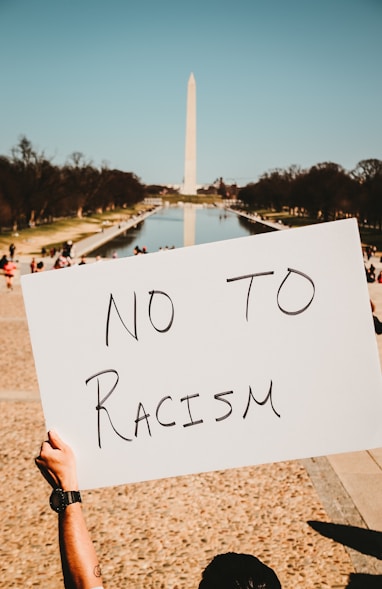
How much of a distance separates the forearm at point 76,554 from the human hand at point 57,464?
0.34 feet

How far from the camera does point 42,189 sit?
6538 cm

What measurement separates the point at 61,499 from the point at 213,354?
2.39 feet

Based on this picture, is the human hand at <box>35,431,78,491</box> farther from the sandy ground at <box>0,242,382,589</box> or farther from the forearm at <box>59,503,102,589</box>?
the sandy ground at <box>0,242,382,589</box>

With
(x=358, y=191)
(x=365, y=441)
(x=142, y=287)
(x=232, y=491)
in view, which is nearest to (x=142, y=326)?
(x=142, y=287)

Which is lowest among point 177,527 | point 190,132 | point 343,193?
point 177,527

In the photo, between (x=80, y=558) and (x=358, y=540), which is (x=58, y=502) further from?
(x=358, y=540)

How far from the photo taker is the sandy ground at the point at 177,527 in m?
4.06

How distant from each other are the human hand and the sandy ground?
286 centimetres

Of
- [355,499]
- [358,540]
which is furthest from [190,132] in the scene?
[358,540]

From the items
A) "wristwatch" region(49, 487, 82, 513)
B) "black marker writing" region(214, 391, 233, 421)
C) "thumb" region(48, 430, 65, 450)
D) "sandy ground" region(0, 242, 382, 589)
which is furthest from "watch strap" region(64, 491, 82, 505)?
"sandy ground" region(0, 242, 382, 589)

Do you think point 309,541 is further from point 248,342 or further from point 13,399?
point 13,399

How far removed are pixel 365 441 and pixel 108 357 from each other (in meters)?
1.04

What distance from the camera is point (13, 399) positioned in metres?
8.11

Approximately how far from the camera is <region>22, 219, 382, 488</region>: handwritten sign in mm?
1782
